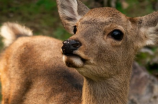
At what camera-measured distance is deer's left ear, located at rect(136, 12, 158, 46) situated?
455 centimetres

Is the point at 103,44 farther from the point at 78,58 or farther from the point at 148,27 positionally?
the point at 148,27

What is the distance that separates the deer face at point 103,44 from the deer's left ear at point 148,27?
0.22 feet

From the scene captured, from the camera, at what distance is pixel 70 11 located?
4.94 m

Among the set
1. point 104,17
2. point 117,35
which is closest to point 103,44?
point 117,35

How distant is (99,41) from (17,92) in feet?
7.87

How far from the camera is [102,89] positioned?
418 centimetres

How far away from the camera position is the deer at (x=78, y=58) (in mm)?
3785

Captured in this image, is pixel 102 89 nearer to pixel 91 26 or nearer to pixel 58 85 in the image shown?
pixel 91 26

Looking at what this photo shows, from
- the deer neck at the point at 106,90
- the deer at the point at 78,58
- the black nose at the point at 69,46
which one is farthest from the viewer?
the deer neck at the point at 106,90

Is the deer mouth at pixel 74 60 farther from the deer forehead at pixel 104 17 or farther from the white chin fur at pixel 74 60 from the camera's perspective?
the deer forehead at pixel 104 17

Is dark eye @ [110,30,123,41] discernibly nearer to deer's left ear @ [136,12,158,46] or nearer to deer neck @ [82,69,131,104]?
deer neck @ [82,69,131,104]

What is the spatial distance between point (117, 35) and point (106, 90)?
667 millimetres

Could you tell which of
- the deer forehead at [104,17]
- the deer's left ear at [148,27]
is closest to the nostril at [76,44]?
the deer forehead at [104,17]

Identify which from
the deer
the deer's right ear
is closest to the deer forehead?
the deer
